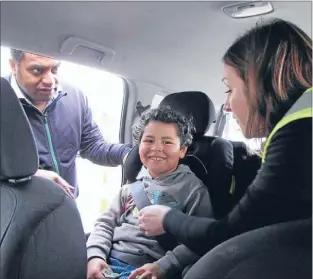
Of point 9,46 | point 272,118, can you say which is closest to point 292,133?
point 272,118

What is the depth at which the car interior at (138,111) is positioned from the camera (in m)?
1.06

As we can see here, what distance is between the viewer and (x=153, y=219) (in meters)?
1.23

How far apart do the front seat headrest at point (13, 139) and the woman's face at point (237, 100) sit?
19.5 inches

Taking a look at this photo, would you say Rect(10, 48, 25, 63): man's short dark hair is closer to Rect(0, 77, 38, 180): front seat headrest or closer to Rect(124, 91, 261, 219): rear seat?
Rect(0, 77, 38, 180): front seat headrest

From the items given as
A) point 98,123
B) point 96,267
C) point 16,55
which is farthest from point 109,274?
point 16,55

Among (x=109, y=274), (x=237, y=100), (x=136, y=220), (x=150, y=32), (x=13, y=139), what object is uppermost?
(x=150, y=32)

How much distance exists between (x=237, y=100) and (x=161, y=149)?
0.89 feet

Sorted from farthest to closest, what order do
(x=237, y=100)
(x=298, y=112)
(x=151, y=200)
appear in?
(x=151, y=200), (x=237, y=100), (x=298, y=112)

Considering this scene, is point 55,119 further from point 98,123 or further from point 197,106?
point 197,106

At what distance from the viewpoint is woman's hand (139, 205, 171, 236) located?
3.95ft

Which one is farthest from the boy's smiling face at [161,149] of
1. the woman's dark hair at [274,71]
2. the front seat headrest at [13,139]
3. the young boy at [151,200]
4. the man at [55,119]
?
the front seat headrest at [13,139]

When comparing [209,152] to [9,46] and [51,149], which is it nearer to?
[51,149]

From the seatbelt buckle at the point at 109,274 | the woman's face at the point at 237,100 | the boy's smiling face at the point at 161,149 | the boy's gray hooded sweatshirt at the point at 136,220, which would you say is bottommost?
the seatbelt buckle at the point at 109,274

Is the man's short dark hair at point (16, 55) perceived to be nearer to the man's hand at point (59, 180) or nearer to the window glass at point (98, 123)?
the window glass at point (98, 123)
